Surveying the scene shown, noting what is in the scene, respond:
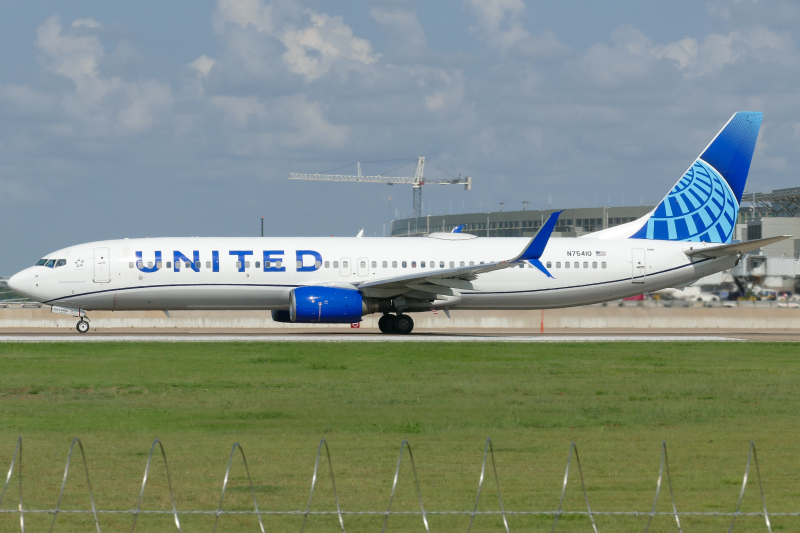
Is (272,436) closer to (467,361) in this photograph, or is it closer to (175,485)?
(175,485)

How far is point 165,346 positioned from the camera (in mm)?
29672

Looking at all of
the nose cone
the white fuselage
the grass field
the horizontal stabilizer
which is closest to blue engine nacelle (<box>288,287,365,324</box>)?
the white fuselage

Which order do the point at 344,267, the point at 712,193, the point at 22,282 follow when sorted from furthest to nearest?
the point at 712,193 → the point at 344,267 → the point at 22,282

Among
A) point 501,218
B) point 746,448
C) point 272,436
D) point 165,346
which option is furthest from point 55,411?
point 501,218

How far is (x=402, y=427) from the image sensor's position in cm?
1488

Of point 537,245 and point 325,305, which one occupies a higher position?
point 537,245

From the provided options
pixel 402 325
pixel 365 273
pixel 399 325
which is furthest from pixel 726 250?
pixel 365 273

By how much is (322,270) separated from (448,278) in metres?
4.73

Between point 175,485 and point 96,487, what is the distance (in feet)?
2.77

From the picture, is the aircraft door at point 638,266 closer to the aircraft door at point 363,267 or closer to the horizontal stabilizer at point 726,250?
the horizontal stabilizer at point 726,250

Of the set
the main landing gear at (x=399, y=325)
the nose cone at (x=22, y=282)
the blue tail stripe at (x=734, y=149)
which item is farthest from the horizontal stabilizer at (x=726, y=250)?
the nose cone at (x=22, y=282)

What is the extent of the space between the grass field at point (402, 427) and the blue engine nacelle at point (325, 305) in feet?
18.6

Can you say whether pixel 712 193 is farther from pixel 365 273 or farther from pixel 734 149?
pixel 365 273

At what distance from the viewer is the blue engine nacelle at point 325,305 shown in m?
33.4
